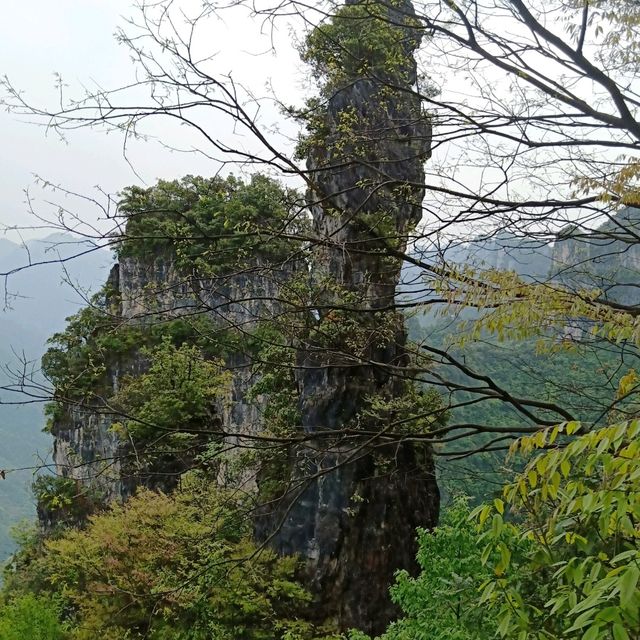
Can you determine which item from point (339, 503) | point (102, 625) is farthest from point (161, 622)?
point (339, 503)

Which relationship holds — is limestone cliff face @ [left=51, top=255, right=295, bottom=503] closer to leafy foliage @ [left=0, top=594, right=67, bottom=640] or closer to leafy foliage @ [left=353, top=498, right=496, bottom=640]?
leafy foliage @ [left=0, top=594, right=67, bottom=640]

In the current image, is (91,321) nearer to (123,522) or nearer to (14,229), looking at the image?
(123,522)

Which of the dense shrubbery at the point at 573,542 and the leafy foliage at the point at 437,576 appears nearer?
the dense shrubbery at the point at 573,542

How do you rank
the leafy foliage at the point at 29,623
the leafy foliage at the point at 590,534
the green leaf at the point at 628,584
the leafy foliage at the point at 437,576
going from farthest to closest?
1. the leafy foliage at the point at 29,623
2. the leafy foliage at the point at 437,576
3. the leafy foliage at the point at 590,534
4. the green leaf at the point at 628,584

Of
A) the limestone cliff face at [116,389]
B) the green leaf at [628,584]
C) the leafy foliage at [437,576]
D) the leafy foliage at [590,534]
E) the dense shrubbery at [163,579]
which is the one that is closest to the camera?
the green leaf at [628,584]

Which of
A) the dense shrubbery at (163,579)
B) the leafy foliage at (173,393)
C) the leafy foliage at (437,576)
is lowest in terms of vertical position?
the dense shrubbery at (163,579)

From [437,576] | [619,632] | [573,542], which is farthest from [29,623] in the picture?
[619,632]

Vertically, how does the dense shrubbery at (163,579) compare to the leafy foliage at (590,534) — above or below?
below

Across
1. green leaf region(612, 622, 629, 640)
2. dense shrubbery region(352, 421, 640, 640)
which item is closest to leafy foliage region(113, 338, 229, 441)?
dense shrubbery region(352, 421, 640, 640)

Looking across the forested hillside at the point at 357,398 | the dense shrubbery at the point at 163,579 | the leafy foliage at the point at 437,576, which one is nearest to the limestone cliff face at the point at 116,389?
the forested hillside at the point at 357,398

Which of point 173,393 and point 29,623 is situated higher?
point 173,393

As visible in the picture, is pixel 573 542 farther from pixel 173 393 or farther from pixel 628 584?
pixel 173 393

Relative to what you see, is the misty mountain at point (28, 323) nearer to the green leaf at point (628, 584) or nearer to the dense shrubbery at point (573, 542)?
the dense shrubbery at point (573, 542)

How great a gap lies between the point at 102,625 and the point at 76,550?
2.08 meters
